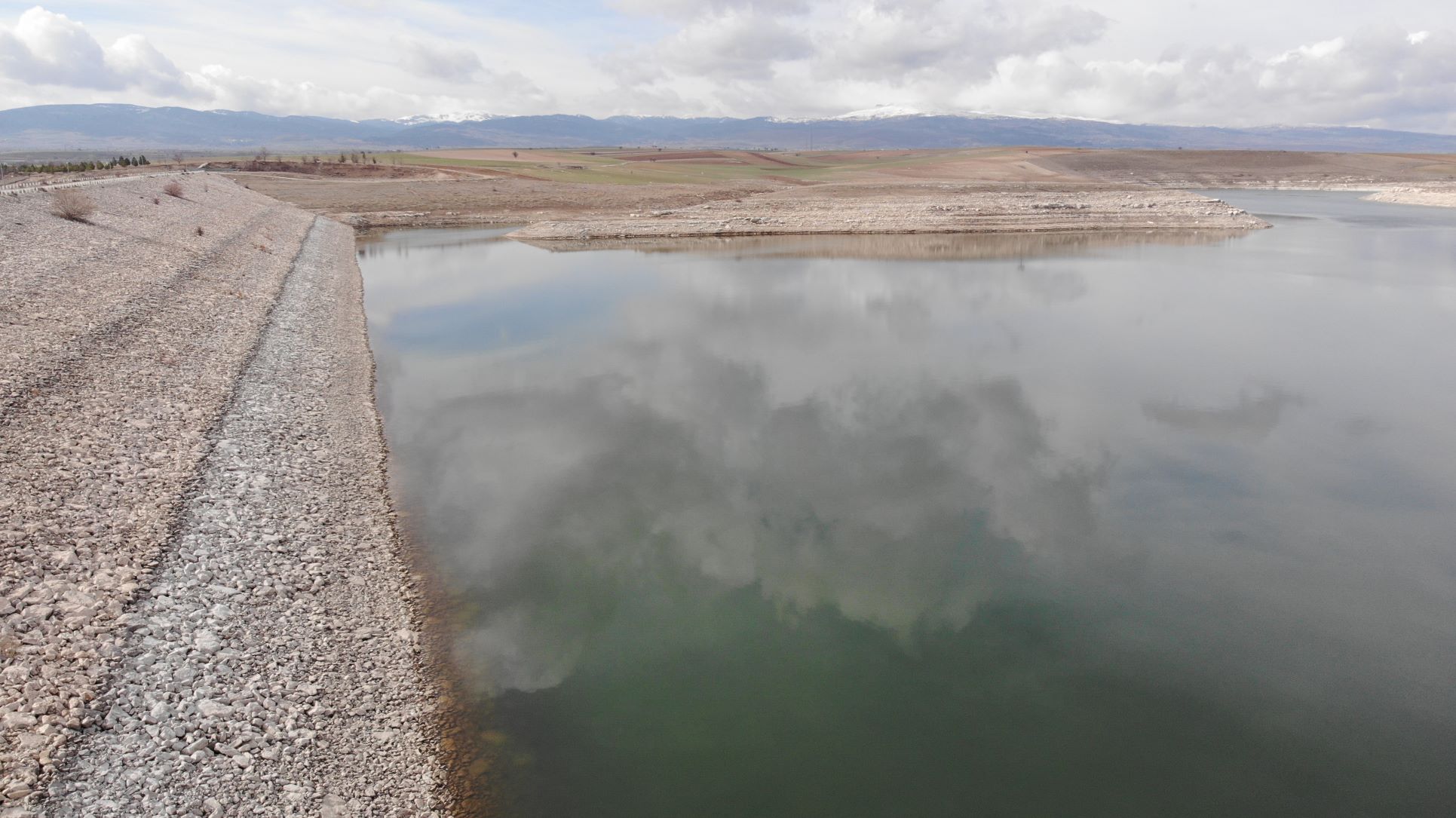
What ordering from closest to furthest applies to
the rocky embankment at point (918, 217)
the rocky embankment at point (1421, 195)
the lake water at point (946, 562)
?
1. the lake water at point (946, 562)
2. the rocky embankment at point (918, 217)
3. the rocky embankment at point (1421, 195)

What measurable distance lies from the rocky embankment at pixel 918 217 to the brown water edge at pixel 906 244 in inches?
33.1

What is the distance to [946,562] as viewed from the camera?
9938 millimetres

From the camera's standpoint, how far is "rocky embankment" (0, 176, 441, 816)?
6055 millimetres

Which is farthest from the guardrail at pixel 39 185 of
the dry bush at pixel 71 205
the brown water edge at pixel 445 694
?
the brown water edge at pixel 445 694

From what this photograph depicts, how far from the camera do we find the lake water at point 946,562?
687cm

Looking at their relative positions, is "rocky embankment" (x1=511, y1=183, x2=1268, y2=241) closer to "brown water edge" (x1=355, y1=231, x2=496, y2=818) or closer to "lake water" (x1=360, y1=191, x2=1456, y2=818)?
"lake water" (x1=360, y1=191, x2=1456, y2=818)

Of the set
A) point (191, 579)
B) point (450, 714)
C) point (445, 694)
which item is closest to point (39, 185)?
point (191, 579)

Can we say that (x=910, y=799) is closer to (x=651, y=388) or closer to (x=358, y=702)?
(x=358, y=702)

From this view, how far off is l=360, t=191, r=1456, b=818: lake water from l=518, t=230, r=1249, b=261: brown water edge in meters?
16.3

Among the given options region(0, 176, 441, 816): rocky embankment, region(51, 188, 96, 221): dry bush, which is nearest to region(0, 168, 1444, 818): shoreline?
region(0, 176, 441, 816): rocky embankment

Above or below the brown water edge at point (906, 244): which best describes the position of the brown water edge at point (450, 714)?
below

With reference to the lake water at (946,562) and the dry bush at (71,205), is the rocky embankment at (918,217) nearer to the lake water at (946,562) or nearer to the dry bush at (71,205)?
the dry bush at (71,205)

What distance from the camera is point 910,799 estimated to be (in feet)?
21.5

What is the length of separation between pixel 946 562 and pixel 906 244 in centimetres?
3371
